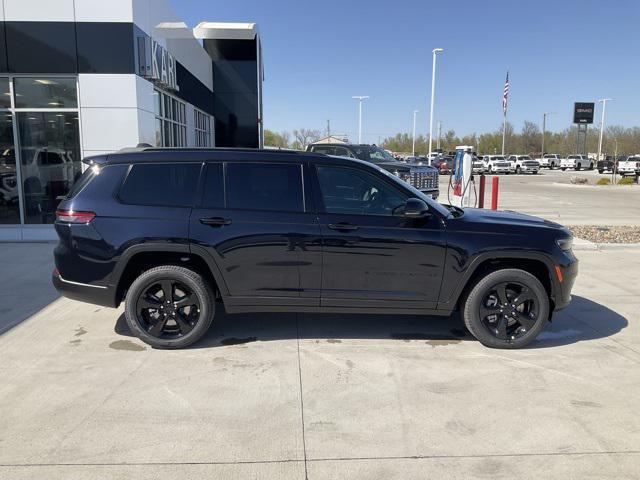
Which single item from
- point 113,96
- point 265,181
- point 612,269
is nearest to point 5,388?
point 265,181

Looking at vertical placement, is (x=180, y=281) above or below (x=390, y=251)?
below

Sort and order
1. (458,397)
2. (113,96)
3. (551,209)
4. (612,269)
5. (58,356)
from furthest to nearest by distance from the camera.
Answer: (551,209), (113,96), (612,269), (58,356), (458,397)

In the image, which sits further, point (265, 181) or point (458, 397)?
point (265, 181)

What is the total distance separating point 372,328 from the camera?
5.27 meters

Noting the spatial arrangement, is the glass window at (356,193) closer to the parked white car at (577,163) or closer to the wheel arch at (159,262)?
the wheel arch at (159,262)

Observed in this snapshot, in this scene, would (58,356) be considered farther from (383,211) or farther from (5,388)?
(383,211)

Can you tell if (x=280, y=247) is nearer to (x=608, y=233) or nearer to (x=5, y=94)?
(x=5, y=94)

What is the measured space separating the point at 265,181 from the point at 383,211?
112 centimetres

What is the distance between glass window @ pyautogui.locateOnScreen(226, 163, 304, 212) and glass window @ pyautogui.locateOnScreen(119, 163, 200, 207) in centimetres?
36

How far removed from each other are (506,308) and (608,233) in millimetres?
8197

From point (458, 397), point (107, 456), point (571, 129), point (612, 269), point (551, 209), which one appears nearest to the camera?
point (107, 456)

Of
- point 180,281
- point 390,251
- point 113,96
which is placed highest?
point 113,96

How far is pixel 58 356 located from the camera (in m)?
4.48

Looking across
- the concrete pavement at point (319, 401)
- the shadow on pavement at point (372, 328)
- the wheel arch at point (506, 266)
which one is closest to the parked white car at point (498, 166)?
the shadow on pavement at point (372, 328)
